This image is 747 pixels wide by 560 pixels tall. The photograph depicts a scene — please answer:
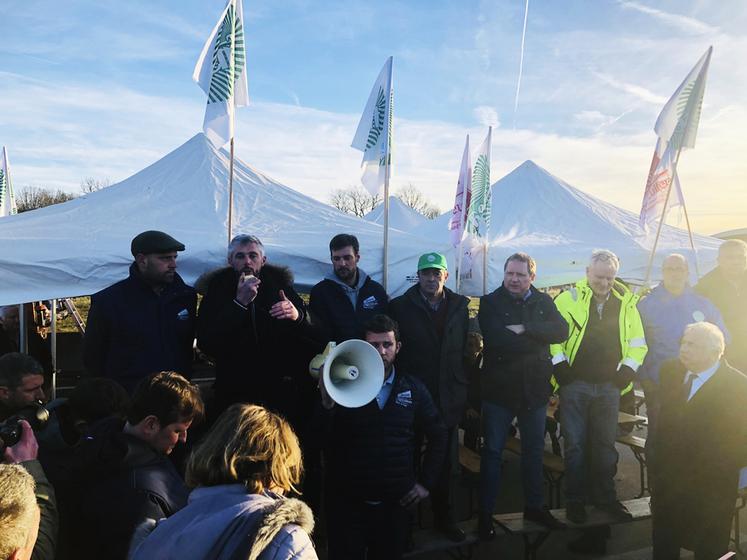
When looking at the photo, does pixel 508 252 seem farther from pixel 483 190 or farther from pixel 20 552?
pixel 20 552

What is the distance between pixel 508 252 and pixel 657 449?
461cm

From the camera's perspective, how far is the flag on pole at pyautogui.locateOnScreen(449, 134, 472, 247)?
6.41 metres

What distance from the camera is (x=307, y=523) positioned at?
1379 mm

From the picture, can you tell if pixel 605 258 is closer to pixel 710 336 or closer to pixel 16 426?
pixel 710 336

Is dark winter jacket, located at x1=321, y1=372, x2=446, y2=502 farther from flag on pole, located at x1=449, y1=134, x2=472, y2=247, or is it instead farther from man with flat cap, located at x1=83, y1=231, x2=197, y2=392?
flag on pole, located at x1=449, y1=134, x2=472, y2=247

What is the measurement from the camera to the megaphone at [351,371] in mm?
2756

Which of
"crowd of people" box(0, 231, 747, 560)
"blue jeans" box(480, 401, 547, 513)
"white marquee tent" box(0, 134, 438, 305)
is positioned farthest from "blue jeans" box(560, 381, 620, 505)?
"white marquee tent" box(0, 134, 438, 305)

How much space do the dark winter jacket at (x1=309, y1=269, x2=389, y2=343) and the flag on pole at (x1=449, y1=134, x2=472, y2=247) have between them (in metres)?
2.65

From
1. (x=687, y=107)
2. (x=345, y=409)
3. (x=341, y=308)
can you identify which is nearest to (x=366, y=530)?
(x=345, y=409)

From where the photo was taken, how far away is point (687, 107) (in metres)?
6.54

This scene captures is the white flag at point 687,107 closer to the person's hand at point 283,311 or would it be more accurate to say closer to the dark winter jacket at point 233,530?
the person's hand at point 283,311

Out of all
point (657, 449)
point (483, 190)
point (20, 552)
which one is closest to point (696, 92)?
point (483, 190)

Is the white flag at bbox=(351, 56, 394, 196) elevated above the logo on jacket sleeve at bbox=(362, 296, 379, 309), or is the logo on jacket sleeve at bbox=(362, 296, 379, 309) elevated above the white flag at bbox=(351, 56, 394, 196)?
the white flag at bbox=(351, 56, 394, 196)

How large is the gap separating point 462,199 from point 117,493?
546 cm
